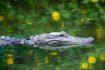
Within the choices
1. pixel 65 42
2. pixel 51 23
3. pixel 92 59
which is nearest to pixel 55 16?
pixel 51 23

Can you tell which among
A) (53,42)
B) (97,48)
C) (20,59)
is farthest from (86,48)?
(20,59)

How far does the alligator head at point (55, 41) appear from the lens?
2.91 m

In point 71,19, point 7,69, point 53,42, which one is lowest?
point 7,69

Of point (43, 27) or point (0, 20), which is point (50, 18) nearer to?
point (43, 27)

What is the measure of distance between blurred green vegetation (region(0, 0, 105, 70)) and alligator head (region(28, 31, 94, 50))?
5cm

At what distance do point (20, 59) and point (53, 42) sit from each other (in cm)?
→ 29

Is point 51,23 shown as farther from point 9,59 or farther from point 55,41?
point 9,59

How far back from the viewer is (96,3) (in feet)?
10.4

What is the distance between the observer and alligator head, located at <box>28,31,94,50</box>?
9.53 ft

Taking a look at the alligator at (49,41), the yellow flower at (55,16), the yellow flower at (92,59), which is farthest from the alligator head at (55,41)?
the yellow flower at (55,16)

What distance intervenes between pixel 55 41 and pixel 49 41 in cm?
5

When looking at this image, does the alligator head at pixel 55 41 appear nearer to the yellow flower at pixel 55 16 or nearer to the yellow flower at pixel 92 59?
the yellow flower at pixel 92 59

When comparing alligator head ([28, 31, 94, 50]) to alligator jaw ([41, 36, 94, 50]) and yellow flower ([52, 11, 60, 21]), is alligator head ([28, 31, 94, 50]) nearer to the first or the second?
alligator jaw ([41, 36, 94, 50])

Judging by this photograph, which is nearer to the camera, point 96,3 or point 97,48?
point 97,48
